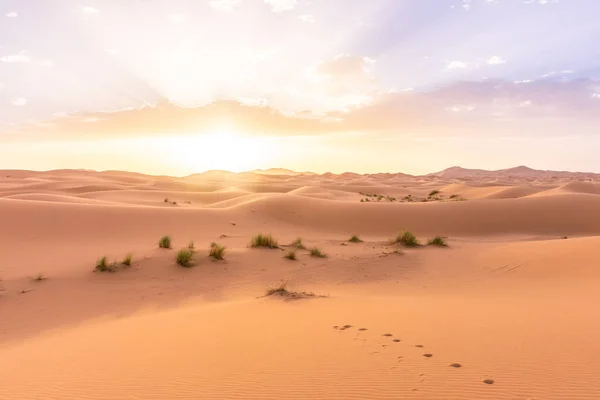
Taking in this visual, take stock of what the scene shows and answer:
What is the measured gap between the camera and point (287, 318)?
651 centimetres

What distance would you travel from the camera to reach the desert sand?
4.16 metres

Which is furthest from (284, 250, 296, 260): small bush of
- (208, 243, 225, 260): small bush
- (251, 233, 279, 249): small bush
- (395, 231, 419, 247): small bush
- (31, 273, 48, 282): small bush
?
(31, 273, 48, 282): small bush

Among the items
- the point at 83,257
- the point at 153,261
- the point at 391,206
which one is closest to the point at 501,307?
the point at 153,261

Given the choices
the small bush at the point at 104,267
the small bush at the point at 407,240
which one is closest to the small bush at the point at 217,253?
the small bush at the point at 104,267

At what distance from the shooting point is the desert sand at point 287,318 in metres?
4.16

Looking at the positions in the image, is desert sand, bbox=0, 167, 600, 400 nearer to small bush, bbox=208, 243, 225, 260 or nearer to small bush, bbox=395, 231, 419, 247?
small bush, bbox=208, 243, 225, 260

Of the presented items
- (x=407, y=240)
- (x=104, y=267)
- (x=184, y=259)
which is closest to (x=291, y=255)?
(x=184, y=259)

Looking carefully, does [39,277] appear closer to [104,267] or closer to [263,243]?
[104,267]

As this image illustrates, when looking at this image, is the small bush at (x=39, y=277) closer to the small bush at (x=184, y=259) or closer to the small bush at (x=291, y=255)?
the small bush at (x=184, y=259)

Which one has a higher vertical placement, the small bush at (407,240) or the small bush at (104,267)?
the small bush at (407,240)

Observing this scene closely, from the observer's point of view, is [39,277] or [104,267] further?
[104,267]

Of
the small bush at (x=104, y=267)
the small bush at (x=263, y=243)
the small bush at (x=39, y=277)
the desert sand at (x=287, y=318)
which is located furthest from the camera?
the small bush at (x=263, y=243)

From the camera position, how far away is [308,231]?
19594mm

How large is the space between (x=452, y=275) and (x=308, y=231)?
991cm
